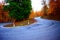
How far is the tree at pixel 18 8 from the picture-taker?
144 centimetres

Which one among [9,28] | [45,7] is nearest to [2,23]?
[9,28]

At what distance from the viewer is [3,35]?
146 centimetres

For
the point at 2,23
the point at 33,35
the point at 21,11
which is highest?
the point at 21,11

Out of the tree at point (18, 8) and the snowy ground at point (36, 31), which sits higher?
the tree at point (18, 8)

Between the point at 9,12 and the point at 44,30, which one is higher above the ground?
the point at 9,12

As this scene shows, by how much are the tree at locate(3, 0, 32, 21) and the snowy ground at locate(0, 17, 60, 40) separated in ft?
0.34

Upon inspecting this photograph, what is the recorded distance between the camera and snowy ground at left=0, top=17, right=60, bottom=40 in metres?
1.45

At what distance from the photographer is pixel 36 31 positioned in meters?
1.46

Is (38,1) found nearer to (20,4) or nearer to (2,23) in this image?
(20,4)

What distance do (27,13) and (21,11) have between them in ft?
0.18

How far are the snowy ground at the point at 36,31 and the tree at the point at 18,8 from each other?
10cm

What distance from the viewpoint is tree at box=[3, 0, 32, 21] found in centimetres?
144

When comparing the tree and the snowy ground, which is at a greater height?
the tree

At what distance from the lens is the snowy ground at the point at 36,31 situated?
1448 millimetres
